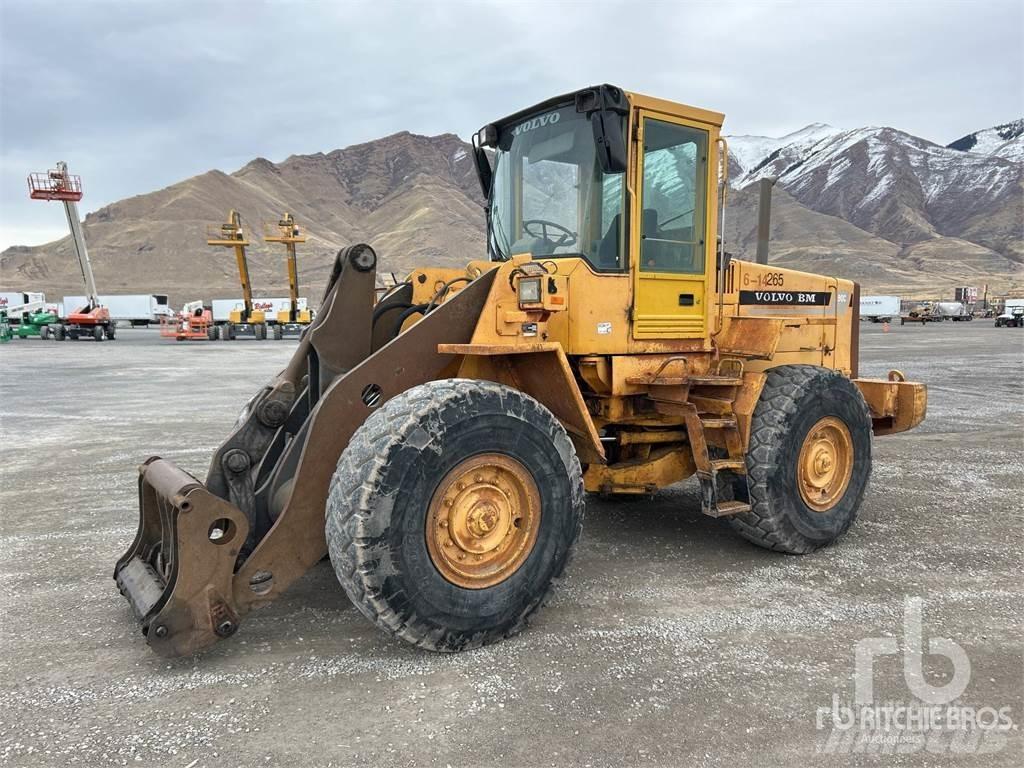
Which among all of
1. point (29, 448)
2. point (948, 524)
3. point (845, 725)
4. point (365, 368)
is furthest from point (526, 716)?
point (29, 448)

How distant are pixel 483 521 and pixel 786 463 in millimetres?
2315

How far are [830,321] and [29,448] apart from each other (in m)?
9.32

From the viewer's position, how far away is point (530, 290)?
4.00m

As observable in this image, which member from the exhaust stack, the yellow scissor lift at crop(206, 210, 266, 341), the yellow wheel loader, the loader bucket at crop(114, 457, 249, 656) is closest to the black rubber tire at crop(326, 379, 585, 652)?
the yellow wheel loader

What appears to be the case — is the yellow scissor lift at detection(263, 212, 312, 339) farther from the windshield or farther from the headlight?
the headlight

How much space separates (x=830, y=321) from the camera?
6348 mm

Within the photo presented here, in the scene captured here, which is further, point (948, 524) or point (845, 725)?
point (948, 524)

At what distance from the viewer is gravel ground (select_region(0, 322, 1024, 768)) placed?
115 inches

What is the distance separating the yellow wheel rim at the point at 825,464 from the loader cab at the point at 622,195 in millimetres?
1104

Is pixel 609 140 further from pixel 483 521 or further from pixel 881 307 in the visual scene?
pixel 881 307

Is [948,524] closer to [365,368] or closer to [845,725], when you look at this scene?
[845,725]

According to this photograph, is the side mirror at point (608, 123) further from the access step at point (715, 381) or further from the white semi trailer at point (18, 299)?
the white semi trailer at point (18, 299)

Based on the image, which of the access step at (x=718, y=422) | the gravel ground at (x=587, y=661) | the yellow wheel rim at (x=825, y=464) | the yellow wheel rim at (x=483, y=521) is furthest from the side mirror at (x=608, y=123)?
the gravel ground at (x=587, y=661)

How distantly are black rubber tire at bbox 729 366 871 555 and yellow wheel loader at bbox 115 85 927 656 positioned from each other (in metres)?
0.02
